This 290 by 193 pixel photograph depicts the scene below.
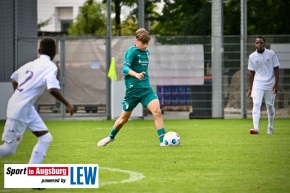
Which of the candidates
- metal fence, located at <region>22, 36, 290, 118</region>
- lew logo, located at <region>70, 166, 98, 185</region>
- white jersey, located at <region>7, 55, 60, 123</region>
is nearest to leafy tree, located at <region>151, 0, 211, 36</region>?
metal fence, located at <region>22, 36, 290, 118</region>

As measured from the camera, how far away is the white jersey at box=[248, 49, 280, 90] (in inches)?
768

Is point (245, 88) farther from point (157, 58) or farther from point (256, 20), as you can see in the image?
point (256, 20)

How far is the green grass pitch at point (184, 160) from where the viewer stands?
10.0m

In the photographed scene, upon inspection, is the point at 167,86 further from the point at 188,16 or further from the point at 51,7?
the point at 188,16

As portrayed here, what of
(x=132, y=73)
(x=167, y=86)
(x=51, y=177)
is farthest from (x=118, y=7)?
(x=51, y=177)

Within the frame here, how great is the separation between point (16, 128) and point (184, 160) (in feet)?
12.5

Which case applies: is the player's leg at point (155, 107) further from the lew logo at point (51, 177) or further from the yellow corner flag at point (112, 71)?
the yellow corner flag at point (112, 71)

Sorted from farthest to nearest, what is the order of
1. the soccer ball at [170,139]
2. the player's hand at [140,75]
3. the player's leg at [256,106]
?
the player's leg at [256,106] < the soccer ball at [170,139] < the player's hand at [140,75]

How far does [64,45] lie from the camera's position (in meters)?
30.1

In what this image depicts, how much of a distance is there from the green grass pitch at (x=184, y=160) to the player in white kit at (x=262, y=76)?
0.74m

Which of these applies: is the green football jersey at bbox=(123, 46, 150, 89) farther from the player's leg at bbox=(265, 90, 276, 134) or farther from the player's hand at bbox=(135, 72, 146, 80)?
the player's leg at bbox=(265, 90, 276, 134)

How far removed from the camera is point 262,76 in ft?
64.3

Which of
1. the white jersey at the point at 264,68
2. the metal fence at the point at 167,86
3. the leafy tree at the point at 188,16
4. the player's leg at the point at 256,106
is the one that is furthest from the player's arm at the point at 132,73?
the leafy tree at the point at 188,16

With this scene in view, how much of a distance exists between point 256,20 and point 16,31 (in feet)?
42.3
